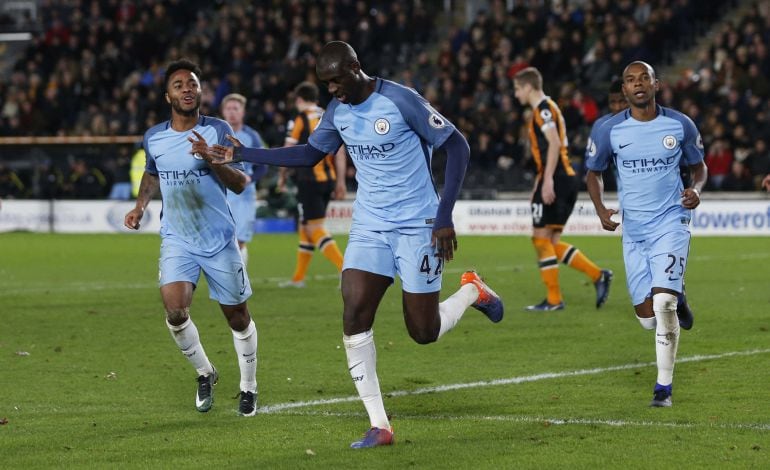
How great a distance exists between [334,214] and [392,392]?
2000cm

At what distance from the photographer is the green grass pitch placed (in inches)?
278

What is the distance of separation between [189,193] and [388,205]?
1.60 metres

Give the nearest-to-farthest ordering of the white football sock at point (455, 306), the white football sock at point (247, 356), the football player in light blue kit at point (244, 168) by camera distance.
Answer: the white football sock at point (455, 306) < the white football sock at point (247, 356) < the football player in light blue kit at point (244, 168)

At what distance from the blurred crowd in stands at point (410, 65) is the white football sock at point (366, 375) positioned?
66.3ft

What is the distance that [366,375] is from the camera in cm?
732

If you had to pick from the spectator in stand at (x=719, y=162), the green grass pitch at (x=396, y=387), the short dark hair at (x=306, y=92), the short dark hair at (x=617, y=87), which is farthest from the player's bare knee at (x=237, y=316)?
the spectator in stand at (x=719, y=162)

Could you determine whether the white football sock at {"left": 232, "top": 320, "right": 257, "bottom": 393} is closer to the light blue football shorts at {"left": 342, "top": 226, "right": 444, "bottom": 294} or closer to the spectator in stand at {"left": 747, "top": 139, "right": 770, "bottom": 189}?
the light blue football shorts at {"left": 342, "top": 226, "right": 444, "bottom": 294}

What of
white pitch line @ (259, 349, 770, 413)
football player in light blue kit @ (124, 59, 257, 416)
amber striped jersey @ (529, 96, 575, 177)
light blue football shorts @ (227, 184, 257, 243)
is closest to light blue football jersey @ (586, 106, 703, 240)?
white pitch line @ (259, 349, 770, 413)

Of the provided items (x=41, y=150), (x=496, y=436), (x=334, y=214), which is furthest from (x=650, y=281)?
(x=41, y=150)

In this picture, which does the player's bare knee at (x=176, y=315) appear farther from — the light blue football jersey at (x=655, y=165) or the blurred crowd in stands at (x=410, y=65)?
the blurred crowd in stands at (x=410, y=65)

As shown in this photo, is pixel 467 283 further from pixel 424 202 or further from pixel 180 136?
pixel 180 136

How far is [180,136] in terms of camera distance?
8.52 m

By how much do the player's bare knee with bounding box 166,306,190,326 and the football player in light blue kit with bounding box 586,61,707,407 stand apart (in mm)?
2776

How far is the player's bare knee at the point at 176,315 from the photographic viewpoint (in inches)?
330
